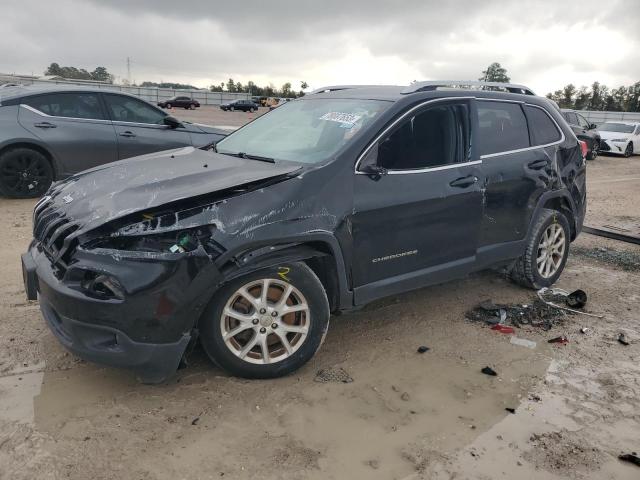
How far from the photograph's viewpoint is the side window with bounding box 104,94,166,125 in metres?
7.90

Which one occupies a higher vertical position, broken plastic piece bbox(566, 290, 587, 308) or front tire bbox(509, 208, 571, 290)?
front tire bbox(509, 208, 571, 290)

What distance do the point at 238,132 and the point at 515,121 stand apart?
243cm

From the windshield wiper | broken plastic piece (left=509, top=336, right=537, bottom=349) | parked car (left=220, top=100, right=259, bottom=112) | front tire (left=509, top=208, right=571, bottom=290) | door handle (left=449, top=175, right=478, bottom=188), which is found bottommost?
broken plastic piece (left=509, top=336, right=537, bottom=349)

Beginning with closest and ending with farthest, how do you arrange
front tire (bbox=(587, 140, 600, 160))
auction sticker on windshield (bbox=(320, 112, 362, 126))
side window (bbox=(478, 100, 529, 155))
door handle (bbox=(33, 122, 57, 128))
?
auction sticker on windshield (bbox=(320, 112, 362, 126)) → side window (bbox=(478, 100, 529, 155)) → door handle (bbox=(33, 122, 57, 128)) → front tire (bbox=(587, 140, 600, 160))

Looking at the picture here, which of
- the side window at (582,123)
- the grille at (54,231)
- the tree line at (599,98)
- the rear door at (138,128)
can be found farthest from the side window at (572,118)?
the tree line at (599,98)

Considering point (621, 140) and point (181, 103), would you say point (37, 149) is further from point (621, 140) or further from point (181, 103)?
point (181, 103)

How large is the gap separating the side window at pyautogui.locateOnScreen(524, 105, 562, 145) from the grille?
12.6 feet

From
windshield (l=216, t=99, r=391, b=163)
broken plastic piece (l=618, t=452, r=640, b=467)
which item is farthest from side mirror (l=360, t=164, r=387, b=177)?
broken plastic piece (l=618, t=452, r=640, b=467)

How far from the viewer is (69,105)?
25.1 ft

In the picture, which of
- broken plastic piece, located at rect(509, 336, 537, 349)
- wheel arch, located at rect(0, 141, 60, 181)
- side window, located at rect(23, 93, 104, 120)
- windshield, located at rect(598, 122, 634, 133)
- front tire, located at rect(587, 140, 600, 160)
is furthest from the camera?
windshield, located at rect(598, 122, 634, 133)

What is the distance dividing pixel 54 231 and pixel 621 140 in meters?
21.3

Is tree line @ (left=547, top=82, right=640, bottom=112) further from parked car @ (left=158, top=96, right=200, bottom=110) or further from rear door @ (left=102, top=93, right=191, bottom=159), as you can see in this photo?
rear door @ (left=102, top=93, right=191, bottom=159)

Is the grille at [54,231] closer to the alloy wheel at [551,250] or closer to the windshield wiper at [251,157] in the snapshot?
the windshield wiper at [251,157]

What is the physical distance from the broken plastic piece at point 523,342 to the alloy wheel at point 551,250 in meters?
1.12
